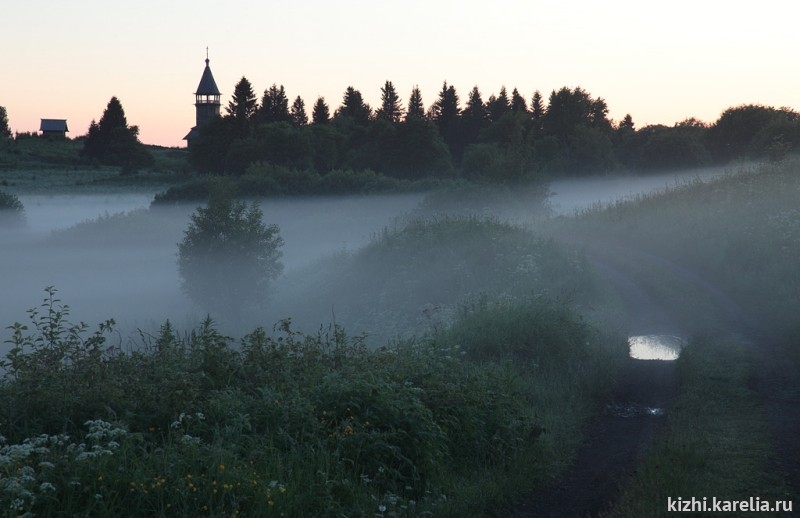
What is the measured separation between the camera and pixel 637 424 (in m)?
10.0

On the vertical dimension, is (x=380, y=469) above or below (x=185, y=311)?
above

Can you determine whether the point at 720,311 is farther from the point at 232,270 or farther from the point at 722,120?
the point at 722,120

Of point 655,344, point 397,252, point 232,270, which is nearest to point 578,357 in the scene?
point 655,344

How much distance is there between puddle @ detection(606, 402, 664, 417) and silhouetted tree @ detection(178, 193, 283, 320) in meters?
27.2

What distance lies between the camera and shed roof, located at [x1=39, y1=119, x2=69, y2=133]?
15175 cm

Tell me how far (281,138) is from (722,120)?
50.7 metres

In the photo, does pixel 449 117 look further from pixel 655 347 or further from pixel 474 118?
pixel 655 347

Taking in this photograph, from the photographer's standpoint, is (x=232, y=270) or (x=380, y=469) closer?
(x=380, y=469)

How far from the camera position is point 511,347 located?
13484mm

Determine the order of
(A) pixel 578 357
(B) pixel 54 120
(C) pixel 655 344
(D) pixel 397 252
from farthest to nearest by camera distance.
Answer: (B) pixel 54 120 → (D) pixel 397 252 → (C) pixel 655 344 → (A) pixel 578 357

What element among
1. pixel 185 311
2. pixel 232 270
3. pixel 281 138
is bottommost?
pixel 185 311

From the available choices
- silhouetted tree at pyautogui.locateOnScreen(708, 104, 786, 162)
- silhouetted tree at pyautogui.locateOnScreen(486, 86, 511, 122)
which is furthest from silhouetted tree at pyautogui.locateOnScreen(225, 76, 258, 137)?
silhouetted tree at pyautogui.locateOnScreen(708, 104, 786, 162)

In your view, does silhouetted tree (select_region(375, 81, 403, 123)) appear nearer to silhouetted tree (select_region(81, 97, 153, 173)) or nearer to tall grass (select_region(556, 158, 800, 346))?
→ silhouetted tree (select_region(81, 97, 153, 173))

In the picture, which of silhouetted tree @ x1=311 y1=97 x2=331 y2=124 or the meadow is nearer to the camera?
the meadow
